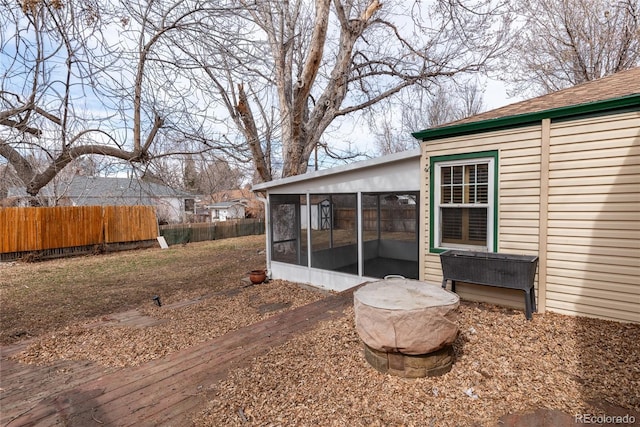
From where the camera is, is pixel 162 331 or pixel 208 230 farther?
pixel 208 230

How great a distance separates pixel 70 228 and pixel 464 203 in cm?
A: 1348

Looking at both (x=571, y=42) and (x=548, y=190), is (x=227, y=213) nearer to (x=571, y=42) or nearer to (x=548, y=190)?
(x=571, y=42)

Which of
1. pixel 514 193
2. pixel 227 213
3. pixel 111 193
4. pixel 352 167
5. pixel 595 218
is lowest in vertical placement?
pixel 227 213

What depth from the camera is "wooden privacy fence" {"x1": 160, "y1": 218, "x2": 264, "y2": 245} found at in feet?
49.6

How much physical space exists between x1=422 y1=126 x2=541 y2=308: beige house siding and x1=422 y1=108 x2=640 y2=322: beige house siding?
1 cm

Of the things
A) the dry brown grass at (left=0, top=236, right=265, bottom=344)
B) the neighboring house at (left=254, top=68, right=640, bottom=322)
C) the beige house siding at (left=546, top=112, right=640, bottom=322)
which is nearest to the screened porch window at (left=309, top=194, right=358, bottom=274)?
Answer: the dry brown grass at (left=0, top=236, right=265, bottom=344)

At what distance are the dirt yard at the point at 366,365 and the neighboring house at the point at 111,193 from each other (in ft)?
6.51

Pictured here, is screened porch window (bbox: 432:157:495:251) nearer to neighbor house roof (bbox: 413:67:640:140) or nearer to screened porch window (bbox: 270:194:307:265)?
neighbor house roof (bbox: 413:67:640:140)

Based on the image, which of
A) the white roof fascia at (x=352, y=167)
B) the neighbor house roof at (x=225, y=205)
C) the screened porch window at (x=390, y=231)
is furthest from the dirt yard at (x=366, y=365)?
the neighbor house roof at (x=225, y=205)

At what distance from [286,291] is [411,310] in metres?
4.87

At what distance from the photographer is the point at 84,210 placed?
475 inches

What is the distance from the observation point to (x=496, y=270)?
12.5 ft

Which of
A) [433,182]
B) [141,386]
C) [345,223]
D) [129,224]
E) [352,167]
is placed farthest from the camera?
[129,224]

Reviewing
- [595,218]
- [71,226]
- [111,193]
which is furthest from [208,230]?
[595,218]
